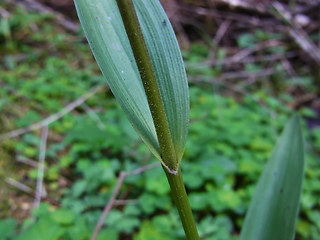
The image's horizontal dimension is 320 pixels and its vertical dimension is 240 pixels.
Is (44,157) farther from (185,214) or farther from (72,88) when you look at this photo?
(185,214)

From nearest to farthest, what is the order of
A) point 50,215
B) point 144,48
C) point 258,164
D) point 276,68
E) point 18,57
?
point 144,48
point 50,215
point 258,164
point 18,57
point 276,68

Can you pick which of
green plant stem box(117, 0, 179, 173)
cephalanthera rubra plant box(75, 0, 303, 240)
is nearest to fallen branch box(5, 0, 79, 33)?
cephalanthera rubra plant box(75, 0, 303, 240)

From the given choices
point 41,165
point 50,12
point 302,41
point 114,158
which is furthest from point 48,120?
point 302,41

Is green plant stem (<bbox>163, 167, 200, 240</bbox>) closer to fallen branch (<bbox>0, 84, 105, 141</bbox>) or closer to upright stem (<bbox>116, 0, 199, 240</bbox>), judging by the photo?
upright stem (<bbox>116, 0, 199, 240</bbox>)

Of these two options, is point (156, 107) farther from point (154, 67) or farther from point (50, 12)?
point (50, 12)

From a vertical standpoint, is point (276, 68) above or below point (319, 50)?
below

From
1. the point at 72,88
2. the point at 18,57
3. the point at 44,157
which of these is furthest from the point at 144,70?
the point at 18,57
